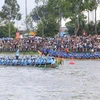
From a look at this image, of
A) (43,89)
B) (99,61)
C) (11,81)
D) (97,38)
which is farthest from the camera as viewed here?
(97,38)

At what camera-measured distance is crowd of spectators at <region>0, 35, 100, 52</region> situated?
68.4 metres

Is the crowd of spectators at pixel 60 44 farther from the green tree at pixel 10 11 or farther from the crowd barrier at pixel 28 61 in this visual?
the green tree at pixel 10 11

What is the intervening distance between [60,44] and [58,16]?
1084 inches

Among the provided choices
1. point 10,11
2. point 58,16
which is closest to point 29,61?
point 58,16

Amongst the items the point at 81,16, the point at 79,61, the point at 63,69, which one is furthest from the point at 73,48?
the point at 81,16

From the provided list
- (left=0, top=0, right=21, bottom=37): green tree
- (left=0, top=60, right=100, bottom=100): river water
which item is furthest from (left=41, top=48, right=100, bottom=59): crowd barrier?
(left=0, top=0, right=21, bottom=37): green tree

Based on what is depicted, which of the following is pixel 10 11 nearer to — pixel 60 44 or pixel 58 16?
pixel 58 16

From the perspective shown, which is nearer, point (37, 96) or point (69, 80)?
point (37, 96)

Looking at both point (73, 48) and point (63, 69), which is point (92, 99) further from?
point (73, 48)

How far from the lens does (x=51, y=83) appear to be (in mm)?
42125

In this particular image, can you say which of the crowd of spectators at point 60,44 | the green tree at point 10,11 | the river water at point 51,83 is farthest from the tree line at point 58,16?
the river water at point 51,83

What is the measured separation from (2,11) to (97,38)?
48953 millimetres

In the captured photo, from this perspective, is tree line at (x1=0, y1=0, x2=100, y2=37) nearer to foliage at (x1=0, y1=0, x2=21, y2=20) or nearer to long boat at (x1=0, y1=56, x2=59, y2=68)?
foliage at (x1=0, y1=0, x2=21, y2=20)

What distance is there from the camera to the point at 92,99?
33906 mm
